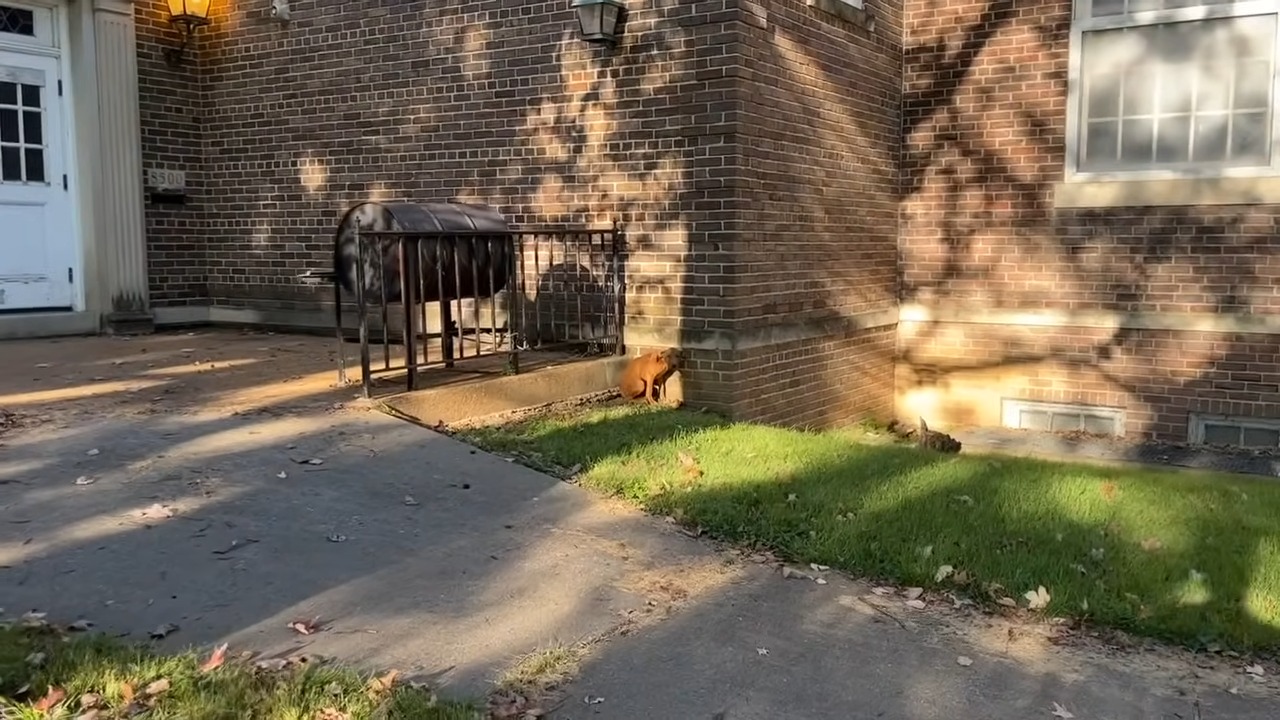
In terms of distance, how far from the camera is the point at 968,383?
9844 millimetres

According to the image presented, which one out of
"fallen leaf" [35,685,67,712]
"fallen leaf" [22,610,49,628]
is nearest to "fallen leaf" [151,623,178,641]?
"fallen leaf" [22,610,49,628]

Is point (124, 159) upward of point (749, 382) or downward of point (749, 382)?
upward

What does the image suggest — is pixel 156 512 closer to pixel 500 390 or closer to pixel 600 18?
pixel 500 390

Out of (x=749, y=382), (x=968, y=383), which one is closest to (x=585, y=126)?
(x=749, y=382)

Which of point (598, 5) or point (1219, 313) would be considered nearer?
point (598, 5)

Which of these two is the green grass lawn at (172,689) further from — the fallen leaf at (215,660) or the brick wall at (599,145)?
the brick wall at (599,145)

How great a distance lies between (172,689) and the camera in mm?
3076

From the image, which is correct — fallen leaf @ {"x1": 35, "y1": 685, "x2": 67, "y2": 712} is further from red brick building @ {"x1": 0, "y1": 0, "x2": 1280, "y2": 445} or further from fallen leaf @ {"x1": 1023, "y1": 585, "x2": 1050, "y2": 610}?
red brick building @ {"x1": 0, "y1": 0, "x2": 1280, "y2": 445}

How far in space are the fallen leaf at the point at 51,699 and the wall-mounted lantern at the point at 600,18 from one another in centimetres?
601

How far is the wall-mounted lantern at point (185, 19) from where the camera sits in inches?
401

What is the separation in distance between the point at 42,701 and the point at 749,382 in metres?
5.67

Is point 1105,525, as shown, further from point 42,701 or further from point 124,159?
point 124,159

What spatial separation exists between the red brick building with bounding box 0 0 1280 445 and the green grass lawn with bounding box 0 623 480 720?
4.94m

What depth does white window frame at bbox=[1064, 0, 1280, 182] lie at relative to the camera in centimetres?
839
